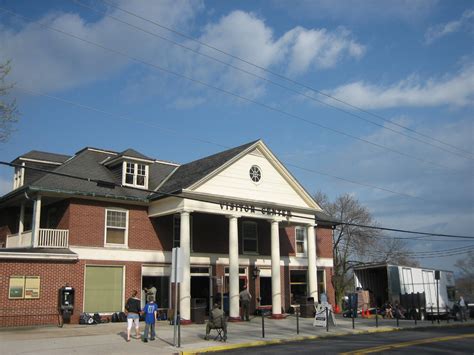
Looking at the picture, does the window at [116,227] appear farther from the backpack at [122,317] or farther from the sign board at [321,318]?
the sign board at [321,318]

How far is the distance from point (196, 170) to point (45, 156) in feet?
29.0

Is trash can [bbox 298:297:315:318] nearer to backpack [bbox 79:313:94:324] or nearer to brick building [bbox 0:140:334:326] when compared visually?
brick building [bbox 0:140:334:326]

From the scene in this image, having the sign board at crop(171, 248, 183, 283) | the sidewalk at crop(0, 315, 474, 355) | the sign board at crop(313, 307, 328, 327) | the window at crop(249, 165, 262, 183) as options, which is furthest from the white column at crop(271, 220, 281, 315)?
the sign board at crop(171, 248, 183, 283)

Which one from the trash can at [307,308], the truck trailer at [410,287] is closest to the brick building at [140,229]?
the trash can at [307,308]

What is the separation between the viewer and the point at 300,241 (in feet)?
116

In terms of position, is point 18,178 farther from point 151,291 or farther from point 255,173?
point 255,173

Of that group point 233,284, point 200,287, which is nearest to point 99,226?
point 200,287

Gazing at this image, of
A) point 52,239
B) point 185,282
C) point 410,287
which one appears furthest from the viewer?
point 410,287

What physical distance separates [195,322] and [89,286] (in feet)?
17.7

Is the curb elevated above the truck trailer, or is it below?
below

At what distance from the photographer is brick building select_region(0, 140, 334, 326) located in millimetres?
23828

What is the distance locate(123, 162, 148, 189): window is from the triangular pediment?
13.9ft

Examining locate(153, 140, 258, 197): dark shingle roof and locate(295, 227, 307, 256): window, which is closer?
locate(153, 140, 258, 197): dark shingle roof

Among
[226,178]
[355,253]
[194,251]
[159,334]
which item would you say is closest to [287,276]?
[194,251]
